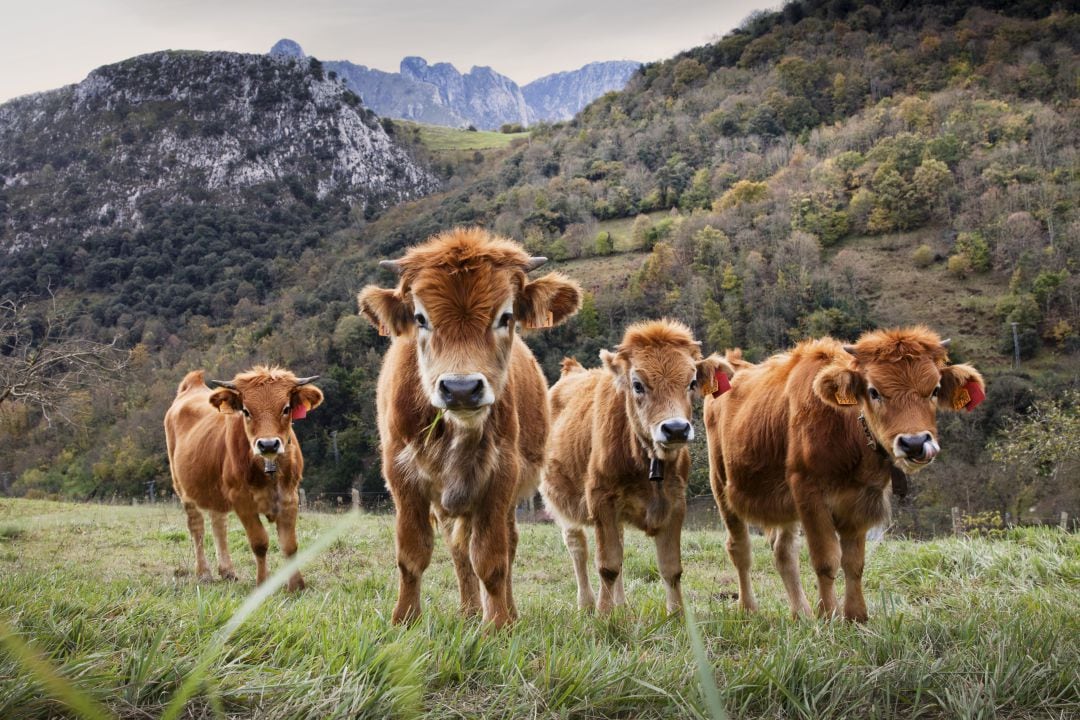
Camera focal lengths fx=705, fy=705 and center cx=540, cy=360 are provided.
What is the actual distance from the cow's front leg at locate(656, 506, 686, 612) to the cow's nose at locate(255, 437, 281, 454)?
165 inches

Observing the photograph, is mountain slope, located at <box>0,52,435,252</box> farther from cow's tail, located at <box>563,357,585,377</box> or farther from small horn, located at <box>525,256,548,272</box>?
small horn, located at <box>525,256,548,272</box>

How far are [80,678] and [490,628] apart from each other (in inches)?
72.1

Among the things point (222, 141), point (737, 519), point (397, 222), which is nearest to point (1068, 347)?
point (737, 519)

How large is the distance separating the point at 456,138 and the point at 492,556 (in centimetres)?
17581

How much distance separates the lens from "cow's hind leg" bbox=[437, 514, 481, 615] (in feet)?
15.4

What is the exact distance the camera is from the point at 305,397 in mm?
8484

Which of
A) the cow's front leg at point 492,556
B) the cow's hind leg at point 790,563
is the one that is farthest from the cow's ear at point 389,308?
the cow's hind leg at point 790,563

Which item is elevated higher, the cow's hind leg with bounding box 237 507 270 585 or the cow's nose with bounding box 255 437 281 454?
the cow's nose with bounding box 255 437 281 454

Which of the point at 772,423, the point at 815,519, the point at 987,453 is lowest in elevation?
the point at 987,453

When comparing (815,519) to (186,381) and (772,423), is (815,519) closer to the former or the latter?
(772,423)

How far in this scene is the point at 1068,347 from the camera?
5319 centimetres

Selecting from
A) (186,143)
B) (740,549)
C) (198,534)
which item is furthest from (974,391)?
(186,143)

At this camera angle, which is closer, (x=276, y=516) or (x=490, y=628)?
(x=490, y=628)

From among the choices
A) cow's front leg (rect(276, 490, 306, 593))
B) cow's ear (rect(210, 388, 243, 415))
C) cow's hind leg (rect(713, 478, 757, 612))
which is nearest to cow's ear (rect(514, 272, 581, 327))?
cow's hind leg (rect(713, 478, 757, 612))
